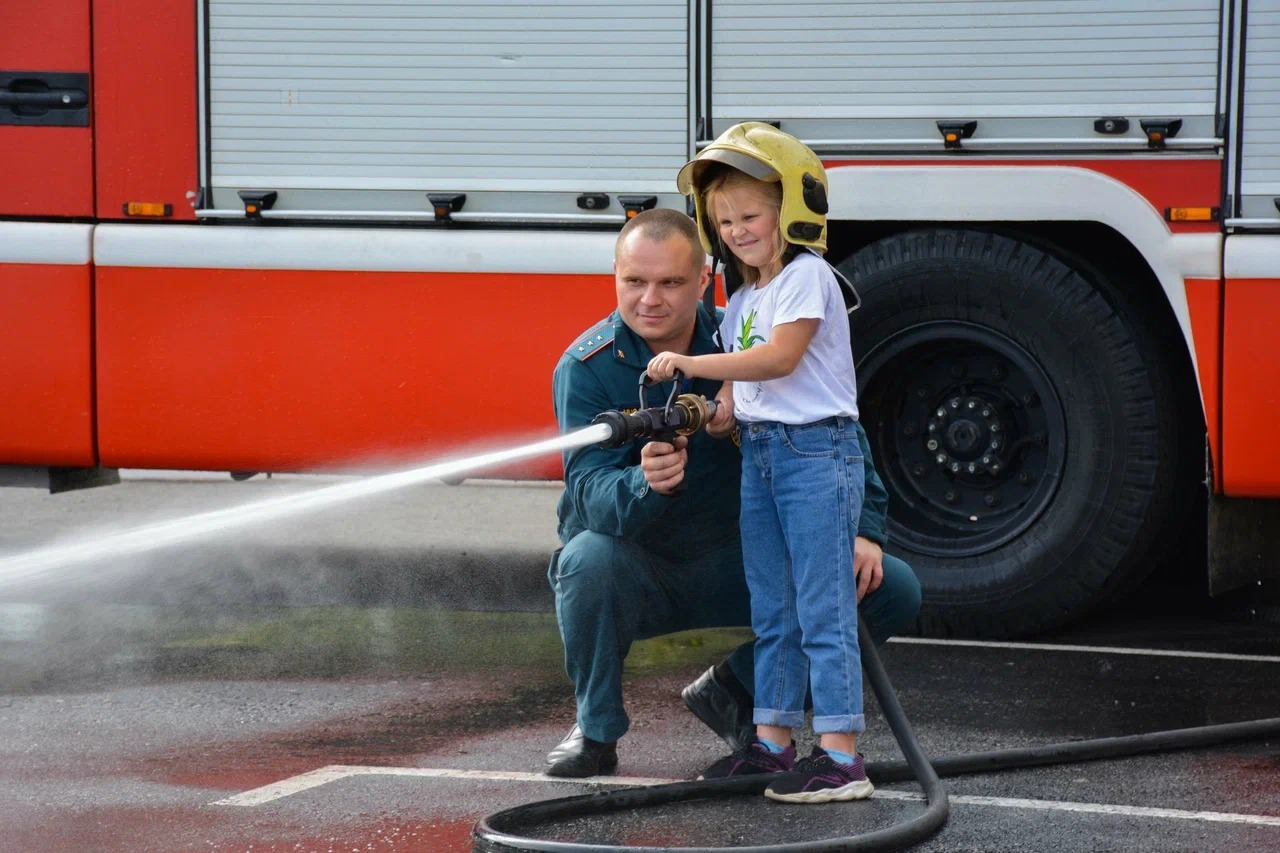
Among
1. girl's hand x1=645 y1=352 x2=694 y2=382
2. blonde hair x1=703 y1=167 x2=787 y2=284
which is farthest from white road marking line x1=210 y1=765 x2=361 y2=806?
blonde hair x1=703 y1=167 x2=787 y2=284

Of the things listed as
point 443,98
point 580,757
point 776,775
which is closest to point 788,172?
point 776,775

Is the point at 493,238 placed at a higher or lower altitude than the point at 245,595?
higher

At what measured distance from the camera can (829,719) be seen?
4.02 metres

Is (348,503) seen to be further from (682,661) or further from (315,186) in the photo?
(682,661)

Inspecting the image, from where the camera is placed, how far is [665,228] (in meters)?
4.28

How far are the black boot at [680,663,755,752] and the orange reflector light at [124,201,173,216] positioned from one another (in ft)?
9.46

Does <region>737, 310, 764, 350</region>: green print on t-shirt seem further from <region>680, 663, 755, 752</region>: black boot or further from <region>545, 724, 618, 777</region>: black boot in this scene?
<region>545, 724, 618, 777</region>: black boot

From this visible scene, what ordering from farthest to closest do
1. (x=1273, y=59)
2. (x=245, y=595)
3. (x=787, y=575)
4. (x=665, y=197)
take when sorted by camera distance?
(x=245, y=595) → (x=665, y=197) → (x=1273, y=59) → (x=787, y=575)

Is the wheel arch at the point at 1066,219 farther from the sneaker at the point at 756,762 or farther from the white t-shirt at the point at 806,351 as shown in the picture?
the sneaker at the point at 756,762

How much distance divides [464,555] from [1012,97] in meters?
3.44

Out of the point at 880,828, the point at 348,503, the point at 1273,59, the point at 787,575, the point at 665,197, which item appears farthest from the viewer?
the point at 348,503

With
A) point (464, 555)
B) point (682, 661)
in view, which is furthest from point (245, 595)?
point (682, 661)

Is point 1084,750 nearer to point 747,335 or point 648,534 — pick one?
point 648,534

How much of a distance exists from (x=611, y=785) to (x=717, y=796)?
1.14 ft
